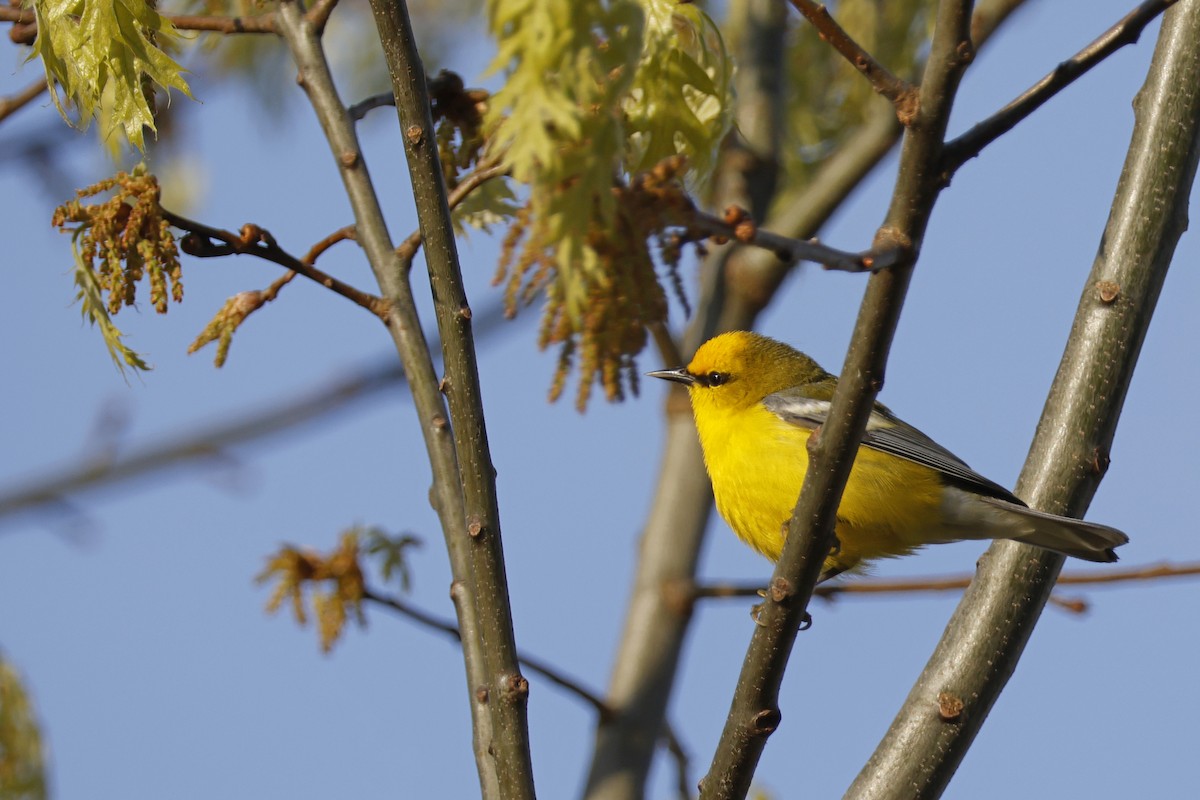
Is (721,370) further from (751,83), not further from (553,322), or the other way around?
(553,322)

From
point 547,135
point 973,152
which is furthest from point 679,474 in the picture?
point 547,135

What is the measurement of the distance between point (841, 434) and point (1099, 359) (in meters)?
1.24

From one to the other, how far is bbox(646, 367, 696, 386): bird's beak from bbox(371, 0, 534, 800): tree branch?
2.47 meters

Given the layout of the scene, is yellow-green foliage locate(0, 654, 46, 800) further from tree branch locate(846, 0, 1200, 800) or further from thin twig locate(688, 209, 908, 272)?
thin twig locate(688, 209, 908, 272)

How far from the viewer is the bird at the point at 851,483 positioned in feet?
A: 13.6

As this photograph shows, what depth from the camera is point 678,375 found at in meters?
4.95

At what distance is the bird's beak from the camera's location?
4.93 metres

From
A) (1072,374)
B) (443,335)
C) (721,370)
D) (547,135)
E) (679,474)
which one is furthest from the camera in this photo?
(679,474)

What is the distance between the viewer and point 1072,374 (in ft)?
10.6

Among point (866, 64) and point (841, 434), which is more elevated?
point (866, 64)

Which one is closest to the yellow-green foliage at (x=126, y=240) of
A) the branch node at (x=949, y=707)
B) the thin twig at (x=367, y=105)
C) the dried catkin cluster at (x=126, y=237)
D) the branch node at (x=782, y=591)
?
the dried catkin cluster at (x=126, y=237)

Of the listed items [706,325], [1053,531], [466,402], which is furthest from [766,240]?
[706,325]

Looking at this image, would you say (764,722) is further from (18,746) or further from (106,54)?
(18,746)

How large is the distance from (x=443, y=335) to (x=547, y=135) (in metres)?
0.89
